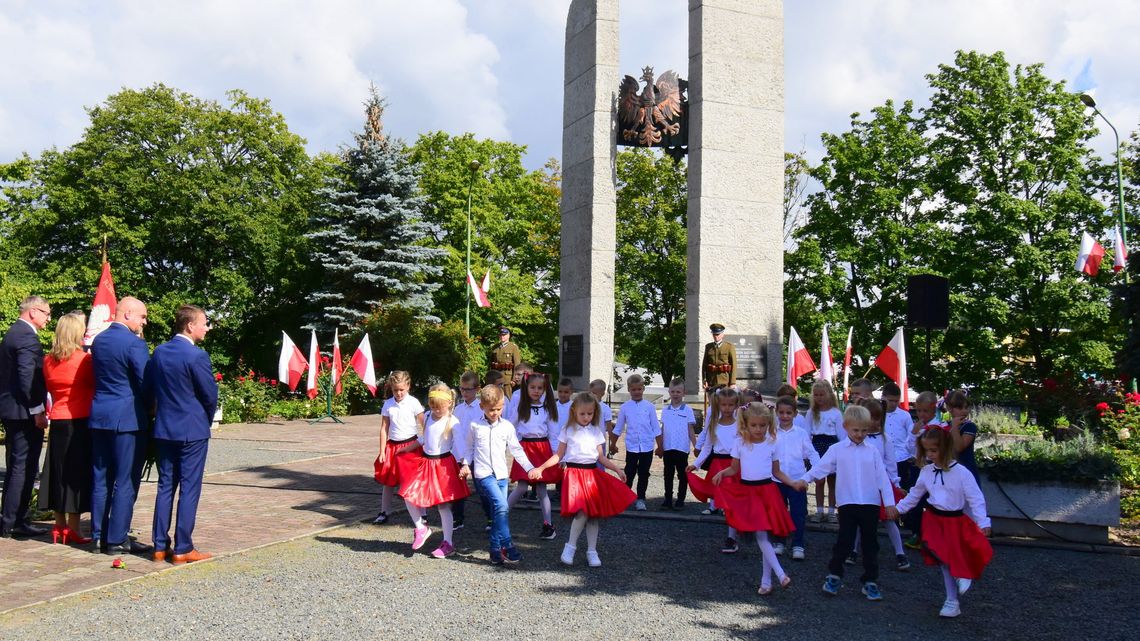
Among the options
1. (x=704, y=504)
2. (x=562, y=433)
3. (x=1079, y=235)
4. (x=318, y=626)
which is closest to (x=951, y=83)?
(x=1079, y=235)

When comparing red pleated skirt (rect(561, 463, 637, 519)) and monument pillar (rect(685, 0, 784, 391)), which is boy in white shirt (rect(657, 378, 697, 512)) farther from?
monument pillar (rect(685, 0, 784, 391))

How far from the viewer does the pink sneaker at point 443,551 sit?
7352mm

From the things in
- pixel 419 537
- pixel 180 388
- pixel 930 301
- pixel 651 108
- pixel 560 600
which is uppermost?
pixel 651 108

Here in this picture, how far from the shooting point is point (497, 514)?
7.15m

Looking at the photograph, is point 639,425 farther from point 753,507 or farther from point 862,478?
point 862,478

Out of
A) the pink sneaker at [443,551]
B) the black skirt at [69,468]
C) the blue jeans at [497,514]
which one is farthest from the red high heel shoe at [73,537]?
the blue jeans at [497,514]

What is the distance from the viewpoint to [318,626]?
17.6ft

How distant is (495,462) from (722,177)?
1167 cm

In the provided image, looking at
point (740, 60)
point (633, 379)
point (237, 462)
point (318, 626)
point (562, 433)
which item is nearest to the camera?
point (318, 626)

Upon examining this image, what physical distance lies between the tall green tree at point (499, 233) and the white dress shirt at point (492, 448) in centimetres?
3065

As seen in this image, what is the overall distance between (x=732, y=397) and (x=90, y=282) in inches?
1393

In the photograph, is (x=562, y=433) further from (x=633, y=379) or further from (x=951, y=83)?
(x=951, y=83)

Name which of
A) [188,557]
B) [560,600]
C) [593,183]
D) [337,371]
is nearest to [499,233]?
[337,371]

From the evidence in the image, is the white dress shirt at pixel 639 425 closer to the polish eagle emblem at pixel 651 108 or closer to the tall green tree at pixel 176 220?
the polish eagle emblem at pixel 651 108
